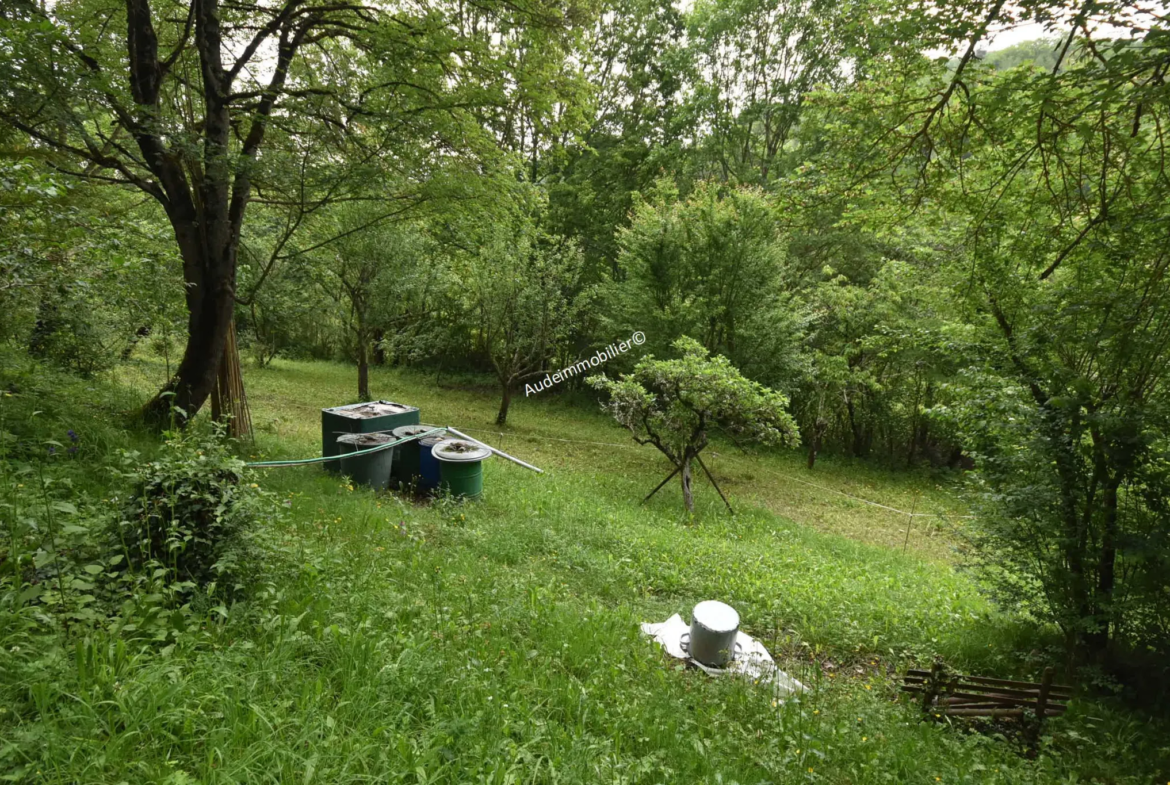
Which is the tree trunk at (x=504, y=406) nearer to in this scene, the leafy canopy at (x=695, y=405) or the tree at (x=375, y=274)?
the tree at (x=375, y=274)

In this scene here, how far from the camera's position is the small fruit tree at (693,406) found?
9.49 metres

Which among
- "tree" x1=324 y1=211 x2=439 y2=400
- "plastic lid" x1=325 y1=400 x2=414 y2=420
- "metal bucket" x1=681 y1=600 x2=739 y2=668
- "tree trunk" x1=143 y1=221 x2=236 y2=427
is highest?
"tree" x1=324 y1=211 x2=439 y2=400

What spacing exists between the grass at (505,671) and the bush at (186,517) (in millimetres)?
265

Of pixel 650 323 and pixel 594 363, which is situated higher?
pixel 650 323

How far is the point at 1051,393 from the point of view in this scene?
4617mm

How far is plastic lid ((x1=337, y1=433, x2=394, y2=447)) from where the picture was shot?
690 cm

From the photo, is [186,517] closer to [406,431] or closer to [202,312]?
[202,312]

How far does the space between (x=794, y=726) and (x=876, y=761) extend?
45cm

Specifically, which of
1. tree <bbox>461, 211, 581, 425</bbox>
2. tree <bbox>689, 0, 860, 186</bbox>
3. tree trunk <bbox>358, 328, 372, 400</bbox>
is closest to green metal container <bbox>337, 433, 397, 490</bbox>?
tree <bbox>461, 211, 581, 425</bbox>

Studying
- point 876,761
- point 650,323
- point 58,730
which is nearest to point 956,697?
point 876,761

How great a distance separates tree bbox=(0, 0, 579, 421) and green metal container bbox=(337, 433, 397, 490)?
175 centimetres

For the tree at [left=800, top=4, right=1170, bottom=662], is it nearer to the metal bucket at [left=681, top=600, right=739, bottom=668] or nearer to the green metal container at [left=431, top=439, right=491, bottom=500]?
the metal bucket at [left=681, top=600, right=739, bottom=668]

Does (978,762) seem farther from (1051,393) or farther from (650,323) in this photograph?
(650,323)

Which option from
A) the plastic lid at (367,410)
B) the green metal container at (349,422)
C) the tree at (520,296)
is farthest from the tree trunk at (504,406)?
the green metal container at (349,422)
